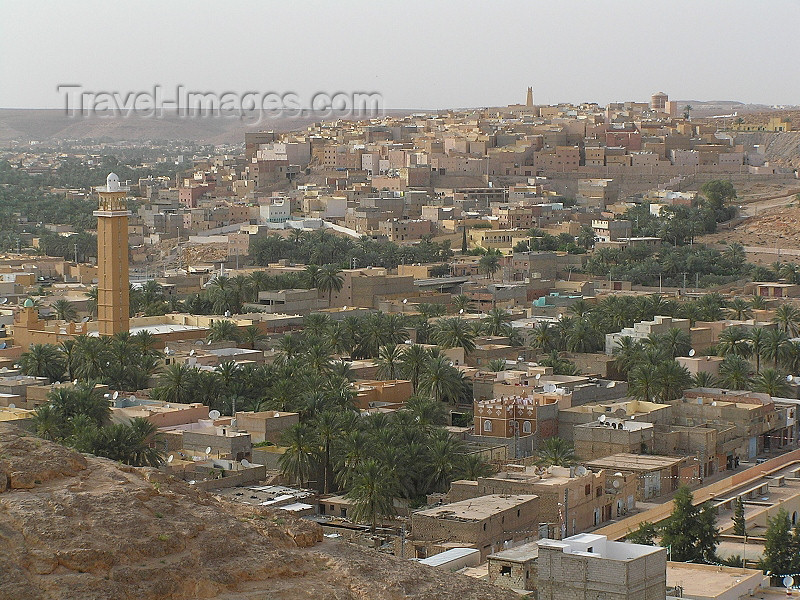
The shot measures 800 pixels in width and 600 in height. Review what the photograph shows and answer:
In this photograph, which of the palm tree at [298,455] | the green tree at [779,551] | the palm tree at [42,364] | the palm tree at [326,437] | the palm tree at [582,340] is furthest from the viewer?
the palm tree at [582,340]

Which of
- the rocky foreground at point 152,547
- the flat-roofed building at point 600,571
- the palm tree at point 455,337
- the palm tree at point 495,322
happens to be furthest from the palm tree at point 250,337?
the rocky foreground at point 152,547

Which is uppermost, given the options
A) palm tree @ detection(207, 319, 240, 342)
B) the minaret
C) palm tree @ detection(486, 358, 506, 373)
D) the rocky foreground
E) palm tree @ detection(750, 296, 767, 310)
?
the rocky foreground

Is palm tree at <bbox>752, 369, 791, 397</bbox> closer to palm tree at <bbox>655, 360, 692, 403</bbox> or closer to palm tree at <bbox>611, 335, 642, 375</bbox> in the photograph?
palm tree at <bbox>655, 360, 692, 403</bbox>

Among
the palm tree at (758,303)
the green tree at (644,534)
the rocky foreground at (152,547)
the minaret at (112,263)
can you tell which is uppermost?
the rocky foreground at (152,547)

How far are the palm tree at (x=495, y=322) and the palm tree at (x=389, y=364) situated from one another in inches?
205

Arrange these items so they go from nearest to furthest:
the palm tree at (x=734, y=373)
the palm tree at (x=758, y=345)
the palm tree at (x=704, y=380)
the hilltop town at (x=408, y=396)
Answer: the hilltop town at (x=408, y=396) → the palm tree at (x=704, y=380) → the palm tree at (x=734, y=373) → the palm tree at (x=758, y=345)

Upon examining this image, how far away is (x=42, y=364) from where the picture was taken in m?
28.8

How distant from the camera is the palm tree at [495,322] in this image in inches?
1339

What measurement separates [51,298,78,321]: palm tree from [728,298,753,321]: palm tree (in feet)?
45.9

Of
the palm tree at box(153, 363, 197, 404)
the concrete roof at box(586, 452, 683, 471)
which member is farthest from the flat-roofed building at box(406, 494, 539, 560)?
the palm tree at box(153, 363, 197, 404)

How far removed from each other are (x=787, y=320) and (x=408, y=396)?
36.1 ft

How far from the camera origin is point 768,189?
231 feet

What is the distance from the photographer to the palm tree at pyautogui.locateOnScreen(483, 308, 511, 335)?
3400cm

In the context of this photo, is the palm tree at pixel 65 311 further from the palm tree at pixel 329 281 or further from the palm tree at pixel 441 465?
the palm tree at pixel 441 465
